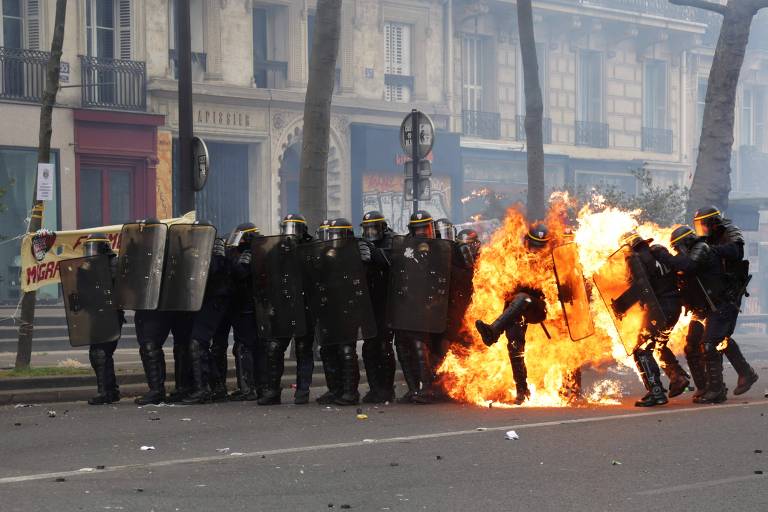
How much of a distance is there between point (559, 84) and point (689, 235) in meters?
25.6

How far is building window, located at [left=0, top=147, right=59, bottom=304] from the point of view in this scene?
24641 millimetres

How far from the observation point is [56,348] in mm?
20078

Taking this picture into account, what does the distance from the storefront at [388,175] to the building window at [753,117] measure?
657 inches

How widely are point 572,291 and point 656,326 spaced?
786mm

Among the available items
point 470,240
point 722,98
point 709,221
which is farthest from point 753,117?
point 470,240

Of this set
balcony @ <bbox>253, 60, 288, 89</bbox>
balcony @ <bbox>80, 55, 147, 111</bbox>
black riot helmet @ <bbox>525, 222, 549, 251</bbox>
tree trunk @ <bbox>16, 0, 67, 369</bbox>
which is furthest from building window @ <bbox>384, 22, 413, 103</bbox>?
black riot helmet @ <bbox>525, 222, 549, 251</bbox>

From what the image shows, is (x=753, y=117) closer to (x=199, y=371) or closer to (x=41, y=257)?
(x=41, y=257)

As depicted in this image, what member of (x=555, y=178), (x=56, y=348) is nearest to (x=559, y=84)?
(x=555, y=178)

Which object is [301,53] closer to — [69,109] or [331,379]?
[69,109]

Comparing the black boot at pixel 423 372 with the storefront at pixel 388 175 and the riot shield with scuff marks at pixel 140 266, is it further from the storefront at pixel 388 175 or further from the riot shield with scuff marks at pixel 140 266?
the storefront at pixel 388 175

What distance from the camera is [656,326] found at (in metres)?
11.8

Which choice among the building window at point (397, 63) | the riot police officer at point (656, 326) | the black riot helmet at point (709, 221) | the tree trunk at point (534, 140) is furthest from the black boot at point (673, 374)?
the building window at point (397, 63)

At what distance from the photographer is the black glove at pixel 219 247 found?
12.6 meters

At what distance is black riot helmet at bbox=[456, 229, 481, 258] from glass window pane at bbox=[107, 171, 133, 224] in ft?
50.0
